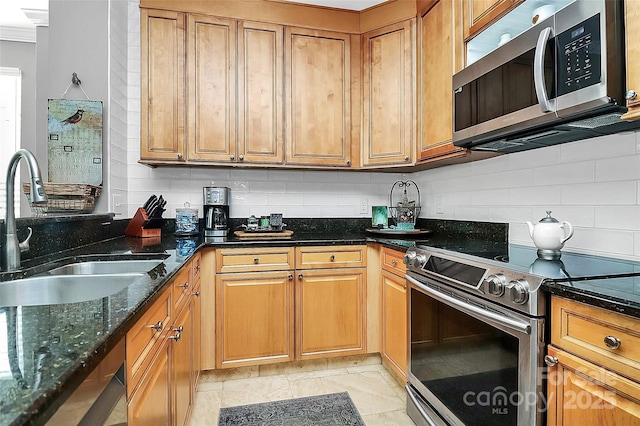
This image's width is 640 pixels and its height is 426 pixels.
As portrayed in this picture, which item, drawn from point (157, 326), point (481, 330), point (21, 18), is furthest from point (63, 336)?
point (21, 18)

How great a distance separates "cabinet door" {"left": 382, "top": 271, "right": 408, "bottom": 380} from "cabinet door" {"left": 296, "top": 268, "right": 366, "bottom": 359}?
16cm

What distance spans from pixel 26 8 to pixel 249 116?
1.55 meters

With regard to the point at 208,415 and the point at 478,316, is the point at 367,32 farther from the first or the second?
the point at 208,415

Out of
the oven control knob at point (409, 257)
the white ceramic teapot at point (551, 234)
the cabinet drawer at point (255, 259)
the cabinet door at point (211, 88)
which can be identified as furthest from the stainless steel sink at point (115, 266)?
the white ceramic teapot at point (551, 234)

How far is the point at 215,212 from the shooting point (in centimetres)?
250

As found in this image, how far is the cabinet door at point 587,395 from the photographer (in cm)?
84

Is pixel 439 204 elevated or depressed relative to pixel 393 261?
elevated

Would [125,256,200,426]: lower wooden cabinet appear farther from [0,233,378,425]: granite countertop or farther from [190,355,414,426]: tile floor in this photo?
[190,355,414,426]: tile floor

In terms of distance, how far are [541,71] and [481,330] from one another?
996mm

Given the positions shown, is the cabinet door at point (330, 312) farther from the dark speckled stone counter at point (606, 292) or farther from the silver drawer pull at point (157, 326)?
the dark speckled stone counter at point (606, 292)

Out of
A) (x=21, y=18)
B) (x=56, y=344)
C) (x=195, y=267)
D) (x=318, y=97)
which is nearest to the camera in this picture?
(x=56, y=344)

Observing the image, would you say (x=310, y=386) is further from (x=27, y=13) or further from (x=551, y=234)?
(x=27, y=13)

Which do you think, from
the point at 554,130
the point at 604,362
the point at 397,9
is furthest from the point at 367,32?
the point at 604,362

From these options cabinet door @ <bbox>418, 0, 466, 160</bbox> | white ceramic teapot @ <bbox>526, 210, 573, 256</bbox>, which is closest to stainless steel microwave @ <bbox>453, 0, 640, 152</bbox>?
cabinet door @ <bbox>418, 0, 466, 160</bbox>
